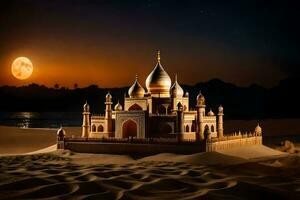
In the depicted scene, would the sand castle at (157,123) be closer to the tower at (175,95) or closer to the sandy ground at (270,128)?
the tower at (175,95)

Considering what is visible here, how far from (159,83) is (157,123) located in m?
4.28

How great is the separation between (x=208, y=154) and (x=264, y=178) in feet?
27.9

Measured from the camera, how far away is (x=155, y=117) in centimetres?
3259

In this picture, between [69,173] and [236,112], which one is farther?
[236,112]

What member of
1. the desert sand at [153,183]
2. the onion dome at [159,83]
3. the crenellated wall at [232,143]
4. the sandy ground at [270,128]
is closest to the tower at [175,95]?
the onion dome at [159,83]

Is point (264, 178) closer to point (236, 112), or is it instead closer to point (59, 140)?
point (59, 140)

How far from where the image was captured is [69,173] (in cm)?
1903

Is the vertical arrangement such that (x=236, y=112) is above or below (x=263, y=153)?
above

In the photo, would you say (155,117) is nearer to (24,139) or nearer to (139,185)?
(139,185)

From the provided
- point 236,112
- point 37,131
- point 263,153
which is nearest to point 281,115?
point 236,112

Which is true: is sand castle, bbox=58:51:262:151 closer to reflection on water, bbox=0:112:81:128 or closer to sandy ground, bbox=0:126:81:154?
sandy ground, bbox=0:126:81:154

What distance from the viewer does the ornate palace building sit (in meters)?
32.0

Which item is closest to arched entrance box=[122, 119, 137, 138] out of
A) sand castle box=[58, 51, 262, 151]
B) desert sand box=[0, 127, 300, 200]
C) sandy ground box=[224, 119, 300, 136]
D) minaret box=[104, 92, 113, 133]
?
sand castle box=[58, 51, 262, 151]

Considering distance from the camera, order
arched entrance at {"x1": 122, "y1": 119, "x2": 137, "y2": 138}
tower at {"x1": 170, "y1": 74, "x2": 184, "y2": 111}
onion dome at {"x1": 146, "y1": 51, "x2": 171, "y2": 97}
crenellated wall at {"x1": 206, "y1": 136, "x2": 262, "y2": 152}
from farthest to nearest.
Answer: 1. onion dome at {"x1": 146, "y1": 51, "x2": 171, "y2": 97}
2. tower at {"x1": 170, "y1": 74, "x2": 184, "y2": 111}
3. arched entrance at {"x1": 122, "y1": 119, "x2": 137, "y2": 138}
4. crenellated wall at {"x1": 206, "y1": 136, "x2": 262, "y2": 152}
